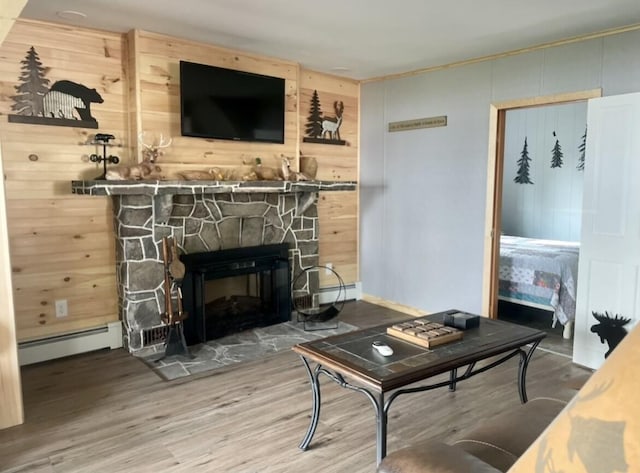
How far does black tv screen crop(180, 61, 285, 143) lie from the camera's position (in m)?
4.03

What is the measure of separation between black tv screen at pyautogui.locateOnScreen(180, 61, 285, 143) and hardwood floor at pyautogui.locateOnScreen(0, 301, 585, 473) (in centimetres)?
199

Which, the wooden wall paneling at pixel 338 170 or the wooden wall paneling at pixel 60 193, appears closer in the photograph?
the wooden wall paneling at pixel 60 193

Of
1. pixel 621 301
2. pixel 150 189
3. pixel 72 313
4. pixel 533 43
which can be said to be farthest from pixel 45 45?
pixel 621 301

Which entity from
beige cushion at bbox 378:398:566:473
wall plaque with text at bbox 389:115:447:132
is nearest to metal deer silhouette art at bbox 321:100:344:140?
wall plaque with text at bbox 389:115:447:132

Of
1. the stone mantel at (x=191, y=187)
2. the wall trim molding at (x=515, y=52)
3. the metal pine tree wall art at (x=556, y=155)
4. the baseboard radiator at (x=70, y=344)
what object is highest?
the wall trim molding at (x=515, y=52)

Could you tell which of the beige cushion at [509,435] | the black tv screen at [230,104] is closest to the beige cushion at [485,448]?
the beige cushion at [509,435]

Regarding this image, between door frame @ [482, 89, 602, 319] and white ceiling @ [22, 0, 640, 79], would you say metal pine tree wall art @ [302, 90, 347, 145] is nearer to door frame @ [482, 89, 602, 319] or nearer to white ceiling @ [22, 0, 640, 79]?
white ceiling @ [22, 0, 640, 79]

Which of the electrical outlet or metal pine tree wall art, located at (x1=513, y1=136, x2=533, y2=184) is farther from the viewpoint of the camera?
metal pine tree wall art, located at (x1=513, y1=136, x2=533, y2=184)

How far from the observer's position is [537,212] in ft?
22.3

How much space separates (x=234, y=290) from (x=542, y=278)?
2.92m

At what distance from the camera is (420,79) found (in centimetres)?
496

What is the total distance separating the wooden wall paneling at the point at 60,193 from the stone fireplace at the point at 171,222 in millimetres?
175

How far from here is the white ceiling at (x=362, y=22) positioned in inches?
125

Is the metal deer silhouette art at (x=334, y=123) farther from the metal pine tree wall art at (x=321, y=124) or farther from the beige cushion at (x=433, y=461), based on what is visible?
the beige cushion at (x=433, y=461)
